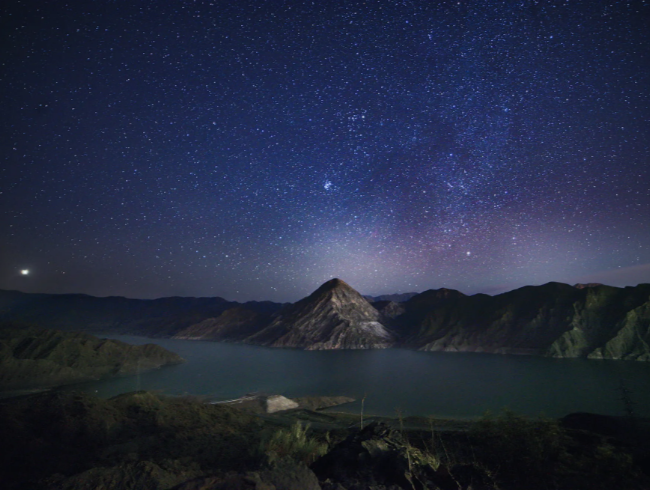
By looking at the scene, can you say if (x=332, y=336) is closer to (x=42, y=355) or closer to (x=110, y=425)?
(x=42, y=355)

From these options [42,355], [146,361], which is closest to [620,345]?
[146,361]

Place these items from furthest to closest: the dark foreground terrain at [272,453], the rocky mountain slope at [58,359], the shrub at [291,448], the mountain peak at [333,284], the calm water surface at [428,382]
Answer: the mountain peak at [333,284], the rocky mountain slope at [58,359], the calm water surface at [428,382], the shrub at [291,448], the dark foreground terrain at [272,453]

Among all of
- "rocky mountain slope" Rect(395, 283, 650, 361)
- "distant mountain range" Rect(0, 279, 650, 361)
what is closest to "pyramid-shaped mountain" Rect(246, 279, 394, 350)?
"distant mountain range" Rect(0, 279, 650, 361)

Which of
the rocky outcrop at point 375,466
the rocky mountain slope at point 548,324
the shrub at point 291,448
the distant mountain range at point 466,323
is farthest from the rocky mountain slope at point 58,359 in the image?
the rocky mountain slope at point 548,324

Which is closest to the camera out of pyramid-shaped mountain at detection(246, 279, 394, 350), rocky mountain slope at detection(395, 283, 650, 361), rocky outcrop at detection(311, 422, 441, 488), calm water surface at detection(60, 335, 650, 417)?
rocky outcrop at detection(311, 422, 441, 488)

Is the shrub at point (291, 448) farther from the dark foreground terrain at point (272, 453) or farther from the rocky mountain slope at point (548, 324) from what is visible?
the rocky mountain slope at point (548, 324)

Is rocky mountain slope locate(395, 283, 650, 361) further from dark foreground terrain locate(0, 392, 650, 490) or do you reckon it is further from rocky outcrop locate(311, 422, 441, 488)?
rocky outcrop locate(311, 422, 441, 488)
